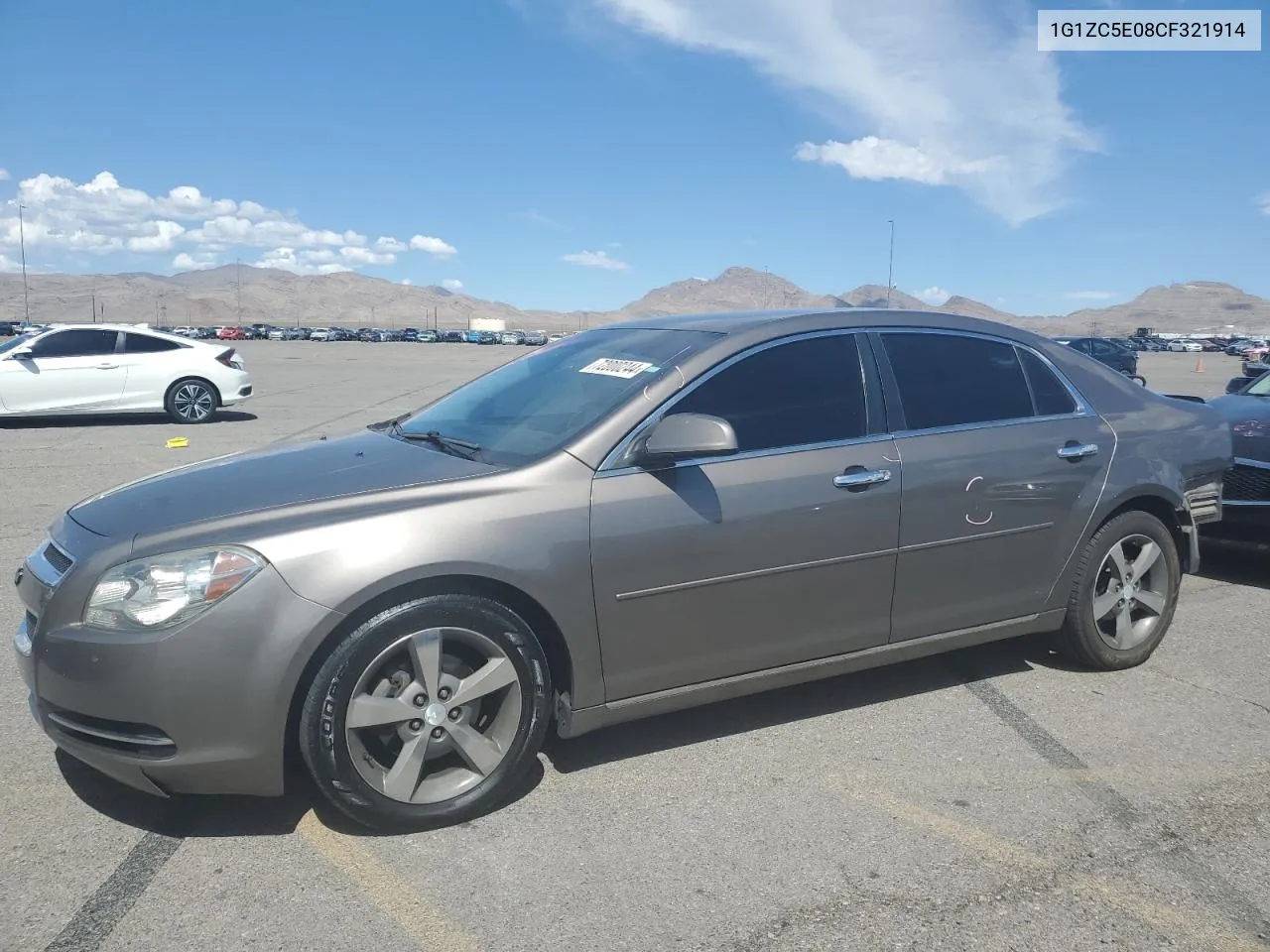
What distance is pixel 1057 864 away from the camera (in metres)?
3.02

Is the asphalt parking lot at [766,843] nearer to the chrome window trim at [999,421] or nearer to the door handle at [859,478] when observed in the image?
the door handle at [859,478]

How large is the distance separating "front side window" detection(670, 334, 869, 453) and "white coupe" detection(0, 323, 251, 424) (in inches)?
478

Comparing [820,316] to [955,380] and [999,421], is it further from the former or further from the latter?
[999,421]

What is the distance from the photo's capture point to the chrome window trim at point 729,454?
347 centimetres

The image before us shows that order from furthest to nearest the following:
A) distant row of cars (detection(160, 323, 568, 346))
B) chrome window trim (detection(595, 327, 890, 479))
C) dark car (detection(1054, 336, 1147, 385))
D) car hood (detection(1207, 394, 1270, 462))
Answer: distant row of cars (detection(160, 323, 568, 346)), dark car (detection(1054, 336, 1147, 385)), car hood (detection(1207, 394, 1270, 462)), chrome window trim (detection(595, 327, 890, 479))

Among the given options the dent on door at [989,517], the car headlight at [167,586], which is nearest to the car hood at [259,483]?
the car headlight at [167,586]

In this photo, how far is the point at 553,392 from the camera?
4.12 metres


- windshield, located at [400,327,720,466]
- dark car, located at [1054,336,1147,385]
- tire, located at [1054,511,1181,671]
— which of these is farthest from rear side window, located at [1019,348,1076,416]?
dark car, located at [1054,336,1147,385]

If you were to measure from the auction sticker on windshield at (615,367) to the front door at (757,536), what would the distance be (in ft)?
0.92

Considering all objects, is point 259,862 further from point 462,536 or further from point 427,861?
point 462,536

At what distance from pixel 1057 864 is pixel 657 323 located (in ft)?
8.82

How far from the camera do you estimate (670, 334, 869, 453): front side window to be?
3758 millimetres

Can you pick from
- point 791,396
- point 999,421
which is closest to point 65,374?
point 791,396

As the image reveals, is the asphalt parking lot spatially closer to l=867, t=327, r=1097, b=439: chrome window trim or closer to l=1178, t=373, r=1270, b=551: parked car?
l=867, t=327, r=1097, b=439: chrome window trim
